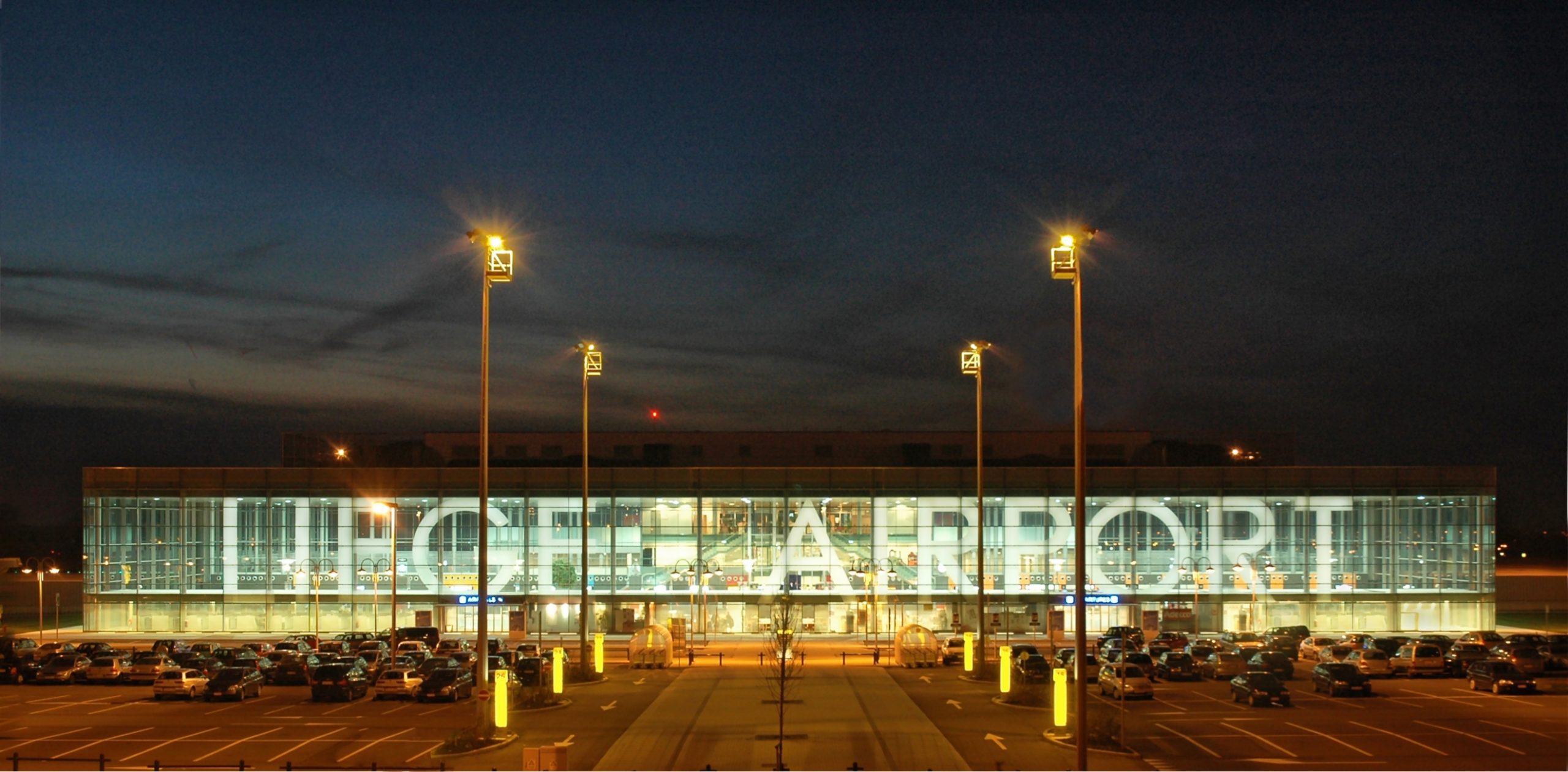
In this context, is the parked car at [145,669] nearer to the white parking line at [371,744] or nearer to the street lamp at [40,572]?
the white parking line at [371,744]

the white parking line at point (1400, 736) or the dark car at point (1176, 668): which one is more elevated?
the white parking line at point (1400, 736)

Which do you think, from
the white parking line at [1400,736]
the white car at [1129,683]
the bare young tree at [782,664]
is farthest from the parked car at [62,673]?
the white parking line at [1400,736]

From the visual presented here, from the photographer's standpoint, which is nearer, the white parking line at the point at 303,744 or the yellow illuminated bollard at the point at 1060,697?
the white parking line at the point at 303,744

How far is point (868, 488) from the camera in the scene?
229 ft

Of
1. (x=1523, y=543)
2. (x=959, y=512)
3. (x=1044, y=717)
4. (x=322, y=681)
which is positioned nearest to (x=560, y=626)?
(x=959, y=512)

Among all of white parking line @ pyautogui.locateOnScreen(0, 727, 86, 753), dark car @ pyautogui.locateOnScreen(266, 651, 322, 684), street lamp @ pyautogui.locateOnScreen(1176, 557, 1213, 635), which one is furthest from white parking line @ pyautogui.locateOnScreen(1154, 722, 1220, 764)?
street lamp @ pyautogui.locateOnScreen(1176, 557, 1213, 635)

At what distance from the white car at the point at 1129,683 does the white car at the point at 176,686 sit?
99.3ft

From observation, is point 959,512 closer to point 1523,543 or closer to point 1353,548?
point 1353,548

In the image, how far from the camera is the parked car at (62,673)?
153ft

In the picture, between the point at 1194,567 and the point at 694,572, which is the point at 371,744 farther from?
the point at 1194,567

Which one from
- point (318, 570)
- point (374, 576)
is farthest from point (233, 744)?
point (318, 570)

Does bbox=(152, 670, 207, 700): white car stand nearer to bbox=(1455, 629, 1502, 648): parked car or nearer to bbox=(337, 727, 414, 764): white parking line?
bbox=(337, 727, 414, 764): white parking line

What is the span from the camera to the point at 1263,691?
123 feet

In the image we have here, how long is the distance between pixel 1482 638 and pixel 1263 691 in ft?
93.2
